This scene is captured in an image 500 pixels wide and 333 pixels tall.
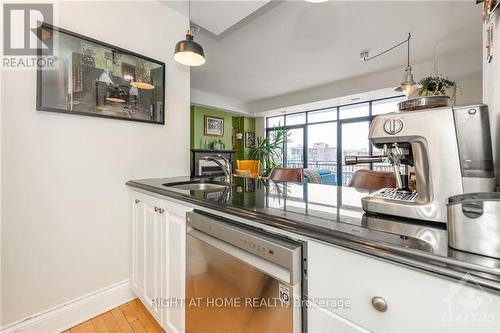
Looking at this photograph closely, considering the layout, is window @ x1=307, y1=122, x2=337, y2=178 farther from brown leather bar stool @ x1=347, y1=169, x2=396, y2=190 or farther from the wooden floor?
the wooden floor

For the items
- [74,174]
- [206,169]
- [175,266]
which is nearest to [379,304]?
[175,266]

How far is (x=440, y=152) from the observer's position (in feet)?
2.01

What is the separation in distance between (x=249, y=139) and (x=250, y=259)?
6.66 meters

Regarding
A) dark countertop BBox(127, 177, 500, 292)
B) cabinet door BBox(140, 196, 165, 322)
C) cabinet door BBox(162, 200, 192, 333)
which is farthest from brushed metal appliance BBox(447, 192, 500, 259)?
cabinet door BBox(140, 196, 165, 322)

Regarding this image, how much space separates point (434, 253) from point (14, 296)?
1.94m

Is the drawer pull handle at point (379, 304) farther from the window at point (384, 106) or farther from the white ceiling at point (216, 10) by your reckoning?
the window at point (384, 106)

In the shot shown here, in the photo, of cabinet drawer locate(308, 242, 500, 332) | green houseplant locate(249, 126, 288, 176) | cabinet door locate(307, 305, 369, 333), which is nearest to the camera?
cabinet drawer locate(308, 242, 500, 332)

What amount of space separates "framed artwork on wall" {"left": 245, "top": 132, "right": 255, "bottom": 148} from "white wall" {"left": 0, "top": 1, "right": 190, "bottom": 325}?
5.25 metres

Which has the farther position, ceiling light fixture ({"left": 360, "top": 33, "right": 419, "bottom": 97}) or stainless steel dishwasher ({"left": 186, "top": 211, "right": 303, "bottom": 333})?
ceiling light fixture ({"left": 360, "top": 33, "right": 419, "bottom": 97})

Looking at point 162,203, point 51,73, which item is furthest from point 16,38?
point 162,203

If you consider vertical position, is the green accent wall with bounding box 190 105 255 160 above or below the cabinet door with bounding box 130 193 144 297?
above

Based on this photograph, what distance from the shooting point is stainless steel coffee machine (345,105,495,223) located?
1.91 feet

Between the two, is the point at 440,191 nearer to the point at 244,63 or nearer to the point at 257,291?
the point at 257,291

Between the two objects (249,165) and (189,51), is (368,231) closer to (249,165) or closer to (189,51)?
(189,51)
